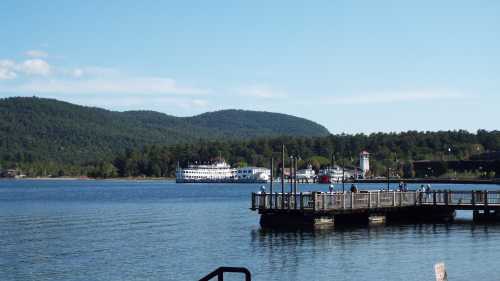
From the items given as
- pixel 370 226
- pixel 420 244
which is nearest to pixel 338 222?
pixel 370 226

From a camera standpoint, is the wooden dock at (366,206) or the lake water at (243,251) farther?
the wooden dock at (366,206)

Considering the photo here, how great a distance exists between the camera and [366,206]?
5628cm

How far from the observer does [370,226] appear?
181 feet

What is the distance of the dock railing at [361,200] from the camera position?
52.6m

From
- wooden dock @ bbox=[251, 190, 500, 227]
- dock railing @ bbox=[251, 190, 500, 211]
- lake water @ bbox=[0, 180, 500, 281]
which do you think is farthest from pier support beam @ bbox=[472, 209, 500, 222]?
lake water @ bbox=[0, 180, 500, 281]

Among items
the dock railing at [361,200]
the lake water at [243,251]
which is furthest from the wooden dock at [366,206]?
the lake water at [243,251]

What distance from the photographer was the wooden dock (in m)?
52.5

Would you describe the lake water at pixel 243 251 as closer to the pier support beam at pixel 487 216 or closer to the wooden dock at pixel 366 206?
the pier support beam at pixel 487 216

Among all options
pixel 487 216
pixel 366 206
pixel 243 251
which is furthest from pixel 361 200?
pixel 243 251

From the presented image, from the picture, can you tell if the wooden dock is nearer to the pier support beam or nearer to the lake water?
the pier support beam

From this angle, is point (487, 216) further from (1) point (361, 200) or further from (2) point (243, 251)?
(2) point (243, 251)

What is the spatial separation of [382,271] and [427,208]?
25956 mm

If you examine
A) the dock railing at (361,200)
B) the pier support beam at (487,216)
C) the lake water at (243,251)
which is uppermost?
the dock railing at (361,200)

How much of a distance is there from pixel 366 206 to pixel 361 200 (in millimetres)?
581
